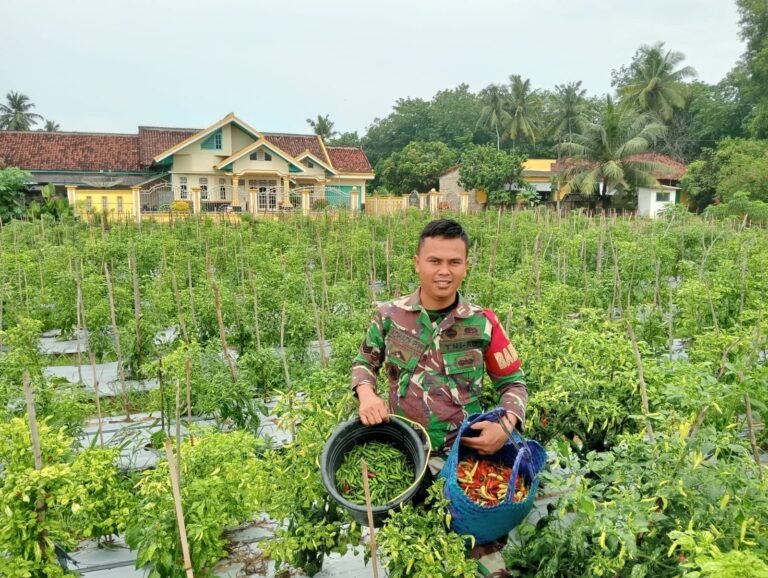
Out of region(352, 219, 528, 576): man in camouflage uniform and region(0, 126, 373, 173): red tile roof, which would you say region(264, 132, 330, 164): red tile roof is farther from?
region(352, 219, 528, 576): man in camouflage uniform

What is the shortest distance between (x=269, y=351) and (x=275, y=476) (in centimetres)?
150

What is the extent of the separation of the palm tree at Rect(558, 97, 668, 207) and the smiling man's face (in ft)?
80.5

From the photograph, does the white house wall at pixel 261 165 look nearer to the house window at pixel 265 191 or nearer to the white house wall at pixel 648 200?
A: the house window at pixel 265 191

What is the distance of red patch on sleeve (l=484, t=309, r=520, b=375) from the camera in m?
1.98

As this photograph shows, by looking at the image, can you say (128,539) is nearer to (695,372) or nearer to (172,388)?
(172,388)

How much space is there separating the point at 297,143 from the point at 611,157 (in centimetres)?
1386

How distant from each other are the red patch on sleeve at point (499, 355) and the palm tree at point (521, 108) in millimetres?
37069

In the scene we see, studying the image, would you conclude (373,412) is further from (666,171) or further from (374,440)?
(666,171)

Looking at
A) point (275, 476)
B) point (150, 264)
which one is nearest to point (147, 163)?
point (150, 264)

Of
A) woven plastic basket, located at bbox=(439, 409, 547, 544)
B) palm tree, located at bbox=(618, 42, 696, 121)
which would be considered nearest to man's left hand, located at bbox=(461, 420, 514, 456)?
woven plastic basket, located at bbox=(439, 409, 547, 544)

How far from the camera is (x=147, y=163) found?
23672 millimetres

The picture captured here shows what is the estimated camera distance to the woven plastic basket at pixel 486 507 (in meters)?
1.61

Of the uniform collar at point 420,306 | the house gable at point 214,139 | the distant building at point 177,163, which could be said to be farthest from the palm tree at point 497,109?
the uniform collar at point 420,306

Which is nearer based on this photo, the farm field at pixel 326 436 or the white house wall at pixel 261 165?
the farm field at pixel 326 436
